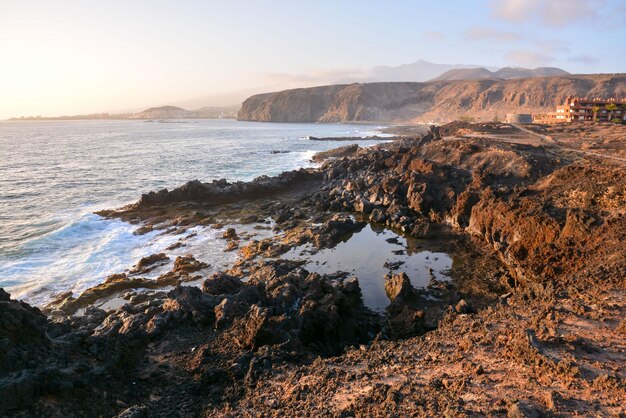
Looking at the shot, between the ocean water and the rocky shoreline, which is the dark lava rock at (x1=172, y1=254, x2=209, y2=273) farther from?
the ocean water

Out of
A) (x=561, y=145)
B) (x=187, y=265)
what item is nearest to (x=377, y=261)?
(x=187, y=265)

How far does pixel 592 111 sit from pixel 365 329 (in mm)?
81085

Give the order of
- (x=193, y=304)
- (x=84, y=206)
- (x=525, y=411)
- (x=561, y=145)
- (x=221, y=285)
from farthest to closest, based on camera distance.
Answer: (x=561, y=145), (x=84, y=206), (x=221, y=285), (x=193, y=304), (x=525, y=411)

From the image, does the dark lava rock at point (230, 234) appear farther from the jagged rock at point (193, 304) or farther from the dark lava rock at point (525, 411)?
the dark lava rock at point (525, 411)

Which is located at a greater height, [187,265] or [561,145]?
[561,145]

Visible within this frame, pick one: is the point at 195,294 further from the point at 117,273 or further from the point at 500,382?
the point at 500,382

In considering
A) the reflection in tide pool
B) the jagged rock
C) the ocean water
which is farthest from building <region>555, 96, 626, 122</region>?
the jagged rock

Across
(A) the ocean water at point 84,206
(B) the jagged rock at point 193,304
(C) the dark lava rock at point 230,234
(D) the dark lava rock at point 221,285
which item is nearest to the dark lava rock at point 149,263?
(A) the ocean water at point 84,206

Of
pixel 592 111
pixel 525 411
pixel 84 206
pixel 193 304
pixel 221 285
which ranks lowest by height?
pixel 84 206

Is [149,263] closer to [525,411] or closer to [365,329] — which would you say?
[365,329]

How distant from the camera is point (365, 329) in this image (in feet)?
48.3

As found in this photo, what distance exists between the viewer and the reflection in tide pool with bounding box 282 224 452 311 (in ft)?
63.5

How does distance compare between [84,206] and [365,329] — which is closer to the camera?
[365,329]

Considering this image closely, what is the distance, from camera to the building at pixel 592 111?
70875 mm
